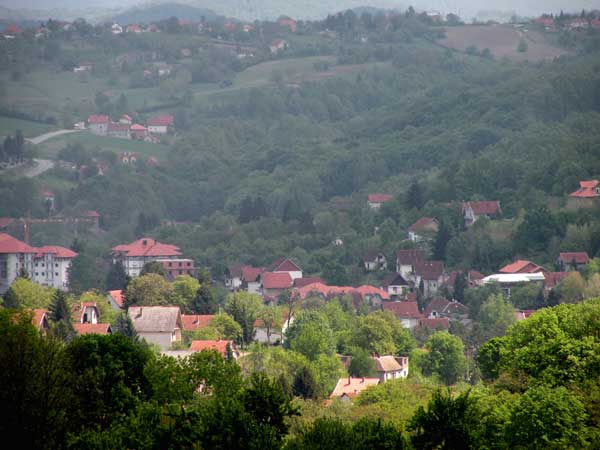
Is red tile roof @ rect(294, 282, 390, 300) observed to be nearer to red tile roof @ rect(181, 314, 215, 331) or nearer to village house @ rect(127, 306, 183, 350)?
red tile roof @ rect(181, 314, 215, 331)

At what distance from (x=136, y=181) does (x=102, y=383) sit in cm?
15330

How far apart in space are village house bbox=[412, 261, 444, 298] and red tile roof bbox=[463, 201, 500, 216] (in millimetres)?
12079

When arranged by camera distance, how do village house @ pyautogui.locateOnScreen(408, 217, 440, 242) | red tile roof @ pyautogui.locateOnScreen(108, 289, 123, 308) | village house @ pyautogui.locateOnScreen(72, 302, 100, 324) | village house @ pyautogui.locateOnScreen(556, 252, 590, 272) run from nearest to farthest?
village house @ pyautogui.locateOnScreen(72, 302, 100, 324), red tile roof @ pyautogui.locateOnScreen(108, 289, 123, 308), village house @ pyautogui.locateOnScreen(556, 252, 590, 272), village house @ pyautogui.locateOnScreen(408, 217, 440, 242)

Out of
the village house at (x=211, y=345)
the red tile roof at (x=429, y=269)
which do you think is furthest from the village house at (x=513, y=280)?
the village house at (x=211, y=345)

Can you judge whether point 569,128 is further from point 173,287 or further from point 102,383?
point 102,383

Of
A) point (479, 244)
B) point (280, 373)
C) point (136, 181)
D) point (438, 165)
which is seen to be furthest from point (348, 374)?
point (136, 181)

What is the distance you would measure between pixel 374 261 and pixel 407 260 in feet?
17.6

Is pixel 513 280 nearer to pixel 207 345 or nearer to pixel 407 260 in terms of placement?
pixel 407 260

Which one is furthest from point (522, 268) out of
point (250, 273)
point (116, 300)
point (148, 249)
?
point (148, 249)

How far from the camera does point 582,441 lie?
3725 cm

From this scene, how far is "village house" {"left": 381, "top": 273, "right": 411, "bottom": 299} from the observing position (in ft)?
413

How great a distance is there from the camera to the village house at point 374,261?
137 m

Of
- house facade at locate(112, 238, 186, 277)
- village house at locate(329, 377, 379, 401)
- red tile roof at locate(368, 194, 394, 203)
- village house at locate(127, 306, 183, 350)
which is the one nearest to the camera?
village house at locate(329, 377, 379, 401)

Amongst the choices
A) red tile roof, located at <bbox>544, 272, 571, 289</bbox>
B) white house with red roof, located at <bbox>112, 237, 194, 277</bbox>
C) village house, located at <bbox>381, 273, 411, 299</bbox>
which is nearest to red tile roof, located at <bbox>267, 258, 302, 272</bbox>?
white house with red roof, located at <bbox>112, 237, 194, 277</bbox>
